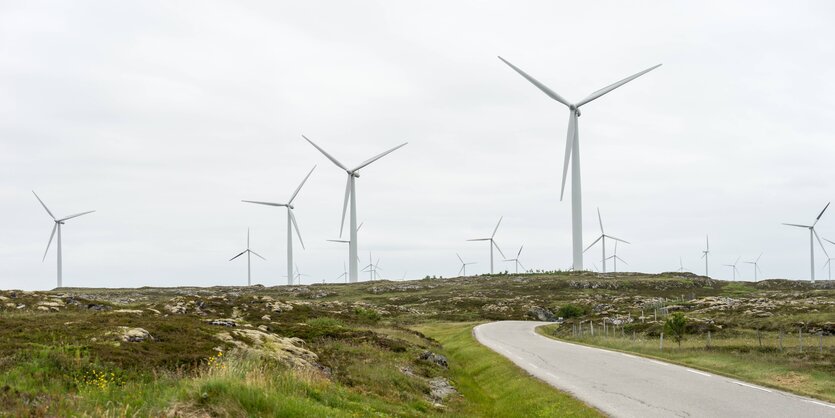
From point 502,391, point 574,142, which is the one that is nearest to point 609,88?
point 574,142

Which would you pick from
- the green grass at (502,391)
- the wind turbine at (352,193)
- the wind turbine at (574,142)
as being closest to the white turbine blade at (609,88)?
the wind turbine at (574,142)

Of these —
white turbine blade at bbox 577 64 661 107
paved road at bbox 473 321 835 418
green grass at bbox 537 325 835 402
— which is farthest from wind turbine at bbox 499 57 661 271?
paved road at bbox 473 321 835 418

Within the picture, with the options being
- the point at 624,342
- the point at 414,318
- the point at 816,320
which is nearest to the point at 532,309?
the point at 414,318

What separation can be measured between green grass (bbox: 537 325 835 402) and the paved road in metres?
1.36

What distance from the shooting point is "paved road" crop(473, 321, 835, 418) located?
61.8 feet

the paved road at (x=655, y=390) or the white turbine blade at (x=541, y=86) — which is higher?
the white turbine blade at (x=541, y=86)

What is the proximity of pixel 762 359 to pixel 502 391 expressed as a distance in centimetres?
1466

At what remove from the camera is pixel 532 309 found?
349 feet

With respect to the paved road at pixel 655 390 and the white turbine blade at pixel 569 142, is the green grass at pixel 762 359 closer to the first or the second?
the paved road at pixel 655 390

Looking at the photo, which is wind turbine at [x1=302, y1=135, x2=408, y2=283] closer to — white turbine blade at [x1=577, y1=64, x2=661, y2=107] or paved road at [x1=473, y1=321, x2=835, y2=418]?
white turbine blade at [x1=577, y1=64, x2=661, y2=107]

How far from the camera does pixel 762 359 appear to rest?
33656mm

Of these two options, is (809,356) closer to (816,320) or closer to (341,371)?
(341,371)

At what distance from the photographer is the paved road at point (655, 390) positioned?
18828 mm

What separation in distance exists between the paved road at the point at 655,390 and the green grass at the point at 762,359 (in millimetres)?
1362
